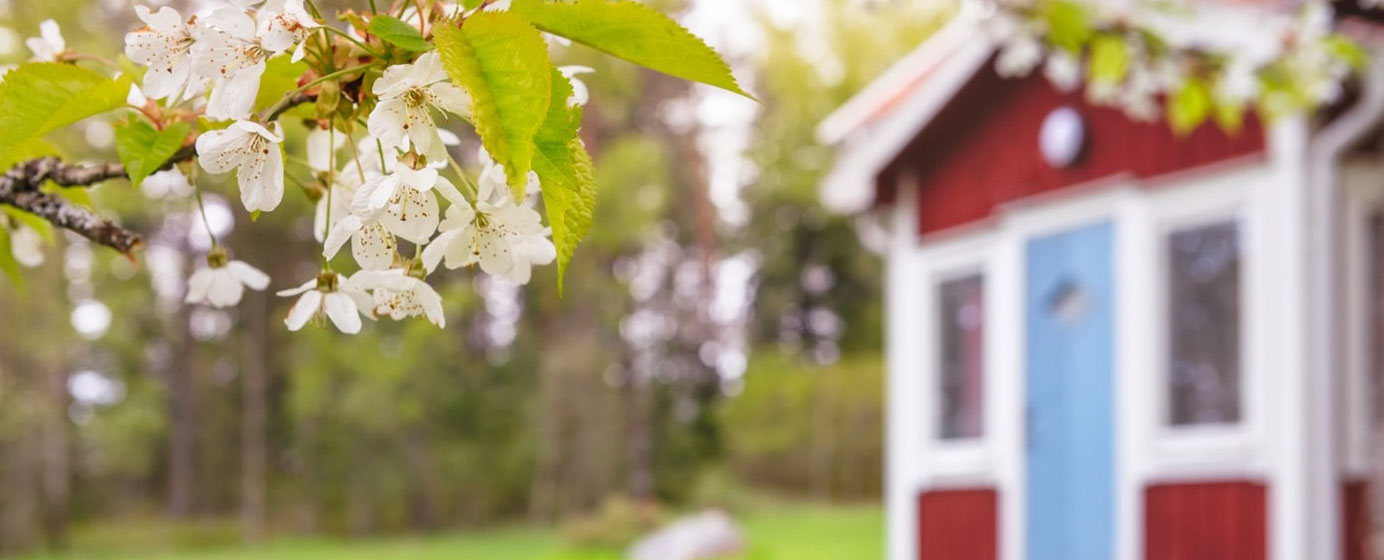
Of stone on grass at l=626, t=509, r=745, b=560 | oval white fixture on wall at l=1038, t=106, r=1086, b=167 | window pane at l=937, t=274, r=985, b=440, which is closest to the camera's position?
oval white fixture on wall at l=1038, t=106, r=1086, b=167

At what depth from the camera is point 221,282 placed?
953 mm

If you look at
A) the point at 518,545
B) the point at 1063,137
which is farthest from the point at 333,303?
the point at 518,545

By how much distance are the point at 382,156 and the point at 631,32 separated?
15 cm

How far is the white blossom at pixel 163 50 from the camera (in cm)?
72

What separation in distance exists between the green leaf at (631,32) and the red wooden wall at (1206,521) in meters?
4.70

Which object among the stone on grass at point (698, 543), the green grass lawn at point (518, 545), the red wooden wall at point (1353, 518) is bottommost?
the green grass lawn at point (518, 545)

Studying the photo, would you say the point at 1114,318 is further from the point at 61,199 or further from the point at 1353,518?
the point at 61,199

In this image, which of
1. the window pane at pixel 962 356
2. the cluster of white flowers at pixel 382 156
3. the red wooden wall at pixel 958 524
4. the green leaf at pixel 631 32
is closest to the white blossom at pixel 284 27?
the cluster of white flowers at pixel 382 156

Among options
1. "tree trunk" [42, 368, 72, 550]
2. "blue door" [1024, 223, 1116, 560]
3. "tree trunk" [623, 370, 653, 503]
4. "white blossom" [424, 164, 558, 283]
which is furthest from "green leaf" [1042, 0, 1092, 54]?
"tree trunk" [42, 368, 72, 550]

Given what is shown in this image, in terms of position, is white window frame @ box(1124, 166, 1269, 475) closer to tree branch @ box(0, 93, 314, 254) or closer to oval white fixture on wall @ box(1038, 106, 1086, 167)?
oval white fixture on wall @ box(1038, 106, 1086, 167)

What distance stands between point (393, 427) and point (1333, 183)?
45.4ft

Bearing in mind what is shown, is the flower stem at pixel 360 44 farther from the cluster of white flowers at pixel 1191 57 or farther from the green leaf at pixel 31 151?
the cluster of white flowers at pixel 1191 57

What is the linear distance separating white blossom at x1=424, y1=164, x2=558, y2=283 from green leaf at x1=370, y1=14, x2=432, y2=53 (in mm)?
84

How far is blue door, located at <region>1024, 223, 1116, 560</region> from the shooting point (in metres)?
5.82
